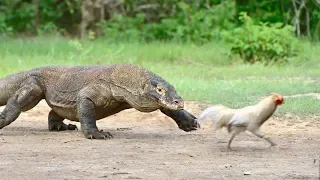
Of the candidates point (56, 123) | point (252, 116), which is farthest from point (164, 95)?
point (56, 123)

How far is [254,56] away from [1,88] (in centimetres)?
710

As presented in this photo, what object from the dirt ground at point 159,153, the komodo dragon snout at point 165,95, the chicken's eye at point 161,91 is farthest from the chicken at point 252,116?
the chicken's eye at point 161,91

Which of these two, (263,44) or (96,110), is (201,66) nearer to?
(263,44)

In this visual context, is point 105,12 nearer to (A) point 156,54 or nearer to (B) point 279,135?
(A) point 156,54

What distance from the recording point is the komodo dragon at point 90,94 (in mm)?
7270

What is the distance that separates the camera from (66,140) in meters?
7.29

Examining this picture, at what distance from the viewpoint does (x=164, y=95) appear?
7.14 m

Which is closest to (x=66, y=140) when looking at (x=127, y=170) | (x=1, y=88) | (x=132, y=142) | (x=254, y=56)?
(x=132, y=142)

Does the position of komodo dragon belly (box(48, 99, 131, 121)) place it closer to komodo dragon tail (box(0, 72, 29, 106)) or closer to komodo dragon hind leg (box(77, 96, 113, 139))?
komodo dragon hind leg (box(77, 96, 113, 139))

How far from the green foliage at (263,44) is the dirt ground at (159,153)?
232 inches

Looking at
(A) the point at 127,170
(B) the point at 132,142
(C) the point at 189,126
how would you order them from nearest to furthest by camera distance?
(A) the point at 127,170 → (B) the point at 132,142 → (C) the point at 189,126

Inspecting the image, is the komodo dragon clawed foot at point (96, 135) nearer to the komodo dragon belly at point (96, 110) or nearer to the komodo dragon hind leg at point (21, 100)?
the komodo dragon belly at point (96, 110)

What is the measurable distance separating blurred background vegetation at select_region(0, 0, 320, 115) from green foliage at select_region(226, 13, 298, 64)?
0.02 meters

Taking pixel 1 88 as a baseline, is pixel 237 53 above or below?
below
